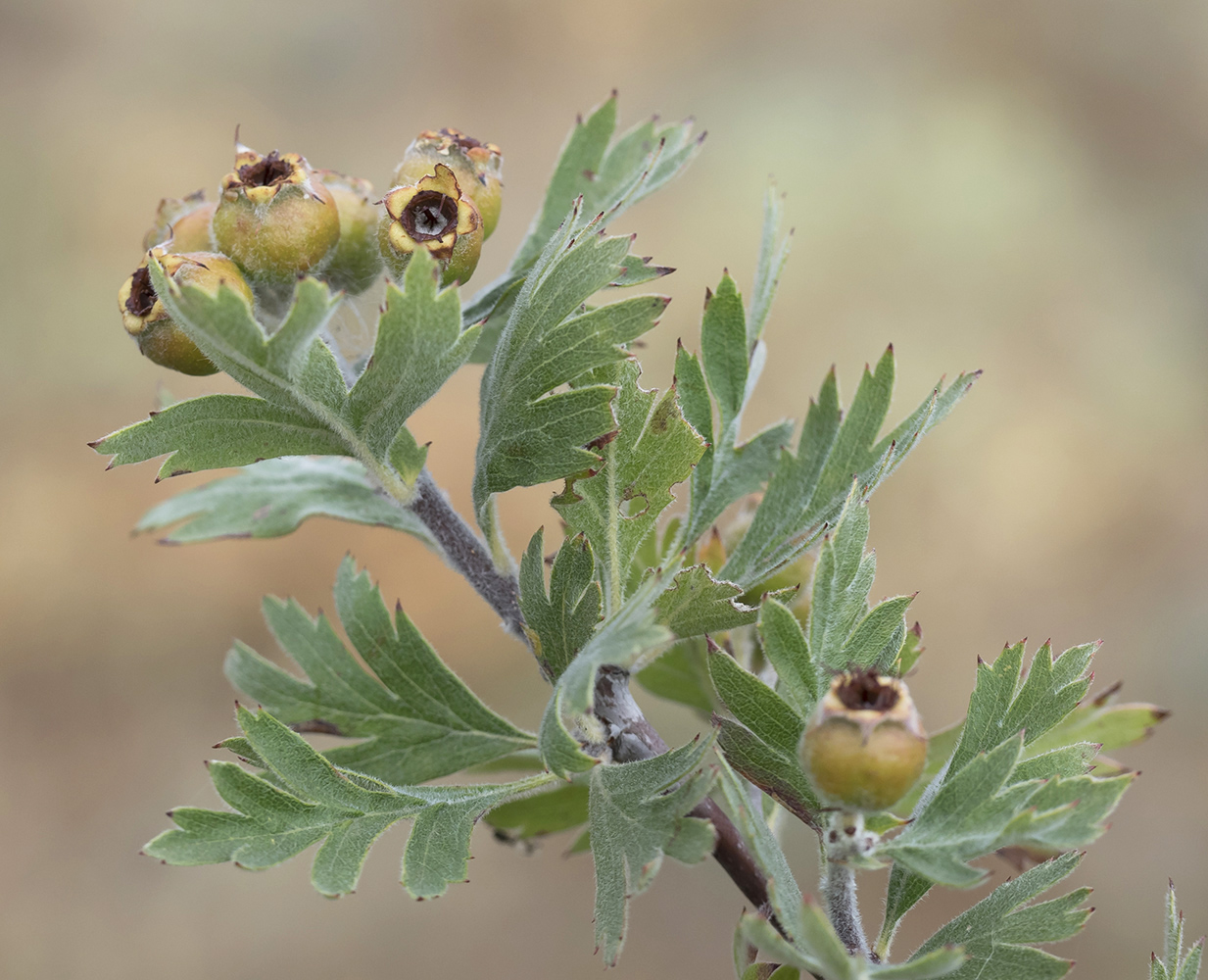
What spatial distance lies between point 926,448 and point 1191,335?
1.59m

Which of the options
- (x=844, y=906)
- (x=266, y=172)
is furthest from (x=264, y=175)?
(x=844, y=906)

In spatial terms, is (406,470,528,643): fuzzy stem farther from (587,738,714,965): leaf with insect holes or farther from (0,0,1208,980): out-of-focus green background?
(0,0,1208,980): out-of-focus green background

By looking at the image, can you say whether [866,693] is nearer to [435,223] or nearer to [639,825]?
[639,825]

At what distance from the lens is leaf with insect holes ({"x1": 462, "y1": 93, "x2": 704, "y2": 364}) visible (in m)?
1.19

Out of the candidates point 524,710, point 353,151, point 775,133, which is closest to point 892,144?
point 775,133

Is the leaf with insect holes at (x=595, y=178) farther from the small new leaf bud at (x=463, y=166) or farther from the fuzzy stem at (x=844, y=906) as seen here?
the fuzzy stem at (x=844, y=906)

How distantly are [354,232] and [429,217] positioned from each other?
152mm

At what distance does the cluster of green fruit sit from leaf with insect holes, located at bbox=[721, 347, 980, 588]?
43 cm

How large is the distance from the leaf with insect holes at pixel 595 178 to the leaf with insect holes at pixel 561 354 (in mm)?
148

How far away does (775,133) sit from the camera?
5594 millimetres

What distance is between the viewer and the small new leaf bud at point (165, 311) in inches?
39.8

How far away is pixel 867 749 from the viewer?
0.79 meters

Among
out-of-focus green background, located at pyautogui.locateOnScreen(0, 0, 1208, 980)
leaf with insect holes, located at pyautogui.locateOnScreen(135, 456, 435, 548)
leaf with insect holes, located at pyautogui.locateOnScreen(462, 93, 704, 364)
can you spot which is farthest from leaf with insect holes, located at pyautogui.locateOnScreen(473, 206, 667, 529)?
out-of-focus green background, located at pyautogui.locateOnScreen(0, 0, 1208, 980)

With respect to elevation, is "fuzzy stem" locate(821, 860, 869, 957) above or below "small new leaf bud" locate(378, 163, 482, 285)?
below
